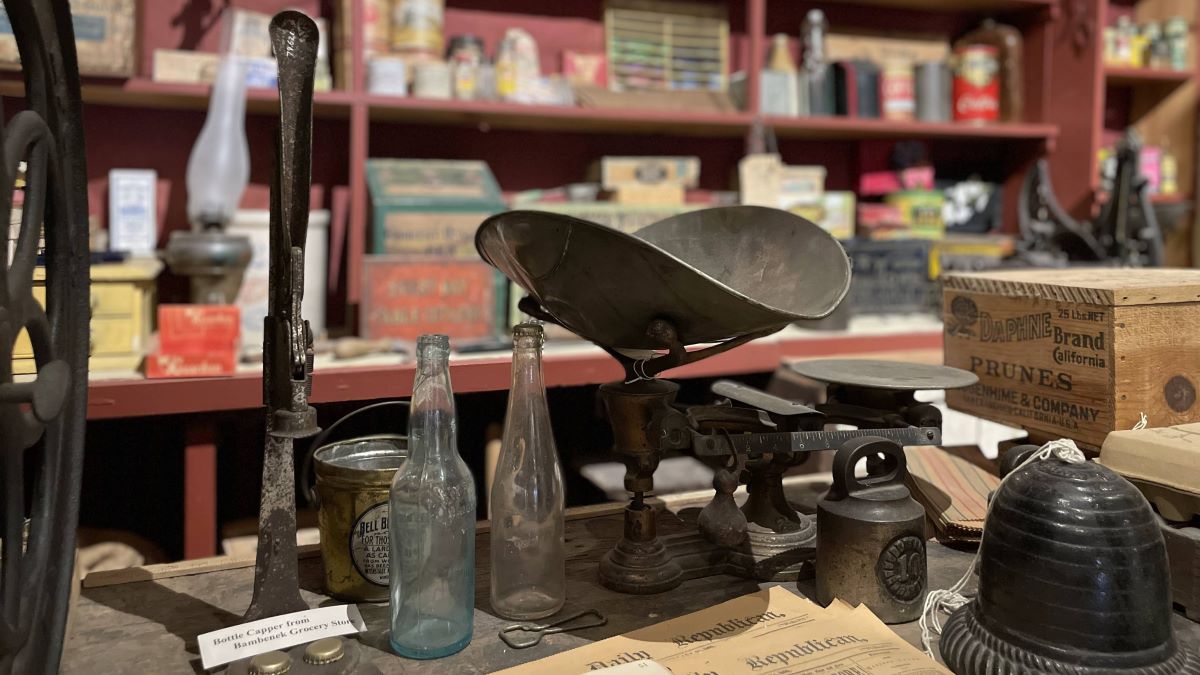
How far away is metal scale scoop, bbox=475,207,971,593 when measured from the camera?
0.84m

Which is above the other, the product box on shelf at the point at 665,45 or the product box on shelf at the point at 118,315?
the product box on shelf at the point at 665,45

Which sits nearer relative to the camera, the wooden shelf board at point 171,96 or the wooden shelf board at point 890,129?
the wooden shelf board at point 171,96

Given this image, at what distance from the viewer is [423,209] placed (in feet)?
7.45

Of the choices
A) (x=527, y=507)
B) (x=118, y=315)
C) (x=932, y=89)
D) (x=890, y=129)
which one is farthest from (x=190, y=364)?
(x=932, y=89)

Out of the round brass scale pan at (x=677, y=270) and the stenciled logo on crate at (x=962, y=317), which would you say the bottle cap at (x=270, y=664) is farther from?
the stenciled logo on crate at (x=962, y=317)

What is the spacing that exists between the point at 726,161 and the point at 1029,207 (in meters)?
1.06

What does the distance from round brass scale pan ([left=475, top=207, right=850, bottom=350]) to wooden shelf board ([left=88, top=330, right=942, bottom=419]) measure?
0.16 m

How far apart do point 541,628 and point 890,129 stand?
2.43 metres

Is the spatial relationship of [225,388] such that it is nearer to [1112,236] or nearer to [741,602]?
[741,602]

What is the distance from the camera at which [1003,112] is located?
3230 millimetres

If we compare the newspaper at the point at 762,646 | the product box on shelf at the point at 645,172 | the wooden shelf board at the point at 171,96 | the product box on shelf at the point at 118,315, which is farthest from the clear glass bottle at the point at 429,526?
the product box on shelf at the point at 645,172

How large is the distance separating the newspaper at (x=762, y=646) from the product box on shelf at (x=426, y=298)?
4.72ft

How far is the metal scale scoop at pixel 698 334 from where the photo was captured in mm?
842

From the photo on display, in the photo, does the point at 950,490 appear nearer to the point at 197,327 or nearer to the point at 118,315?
the point at 197,327
